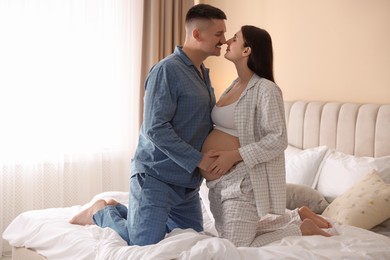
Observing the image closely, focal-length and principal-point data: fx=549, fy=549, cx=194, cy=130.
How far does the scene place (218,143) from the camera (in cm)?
259

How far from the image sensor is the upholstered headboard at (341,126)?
3646mm

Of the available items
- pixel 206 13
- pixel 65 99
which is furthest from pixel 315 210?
pixel 65 99

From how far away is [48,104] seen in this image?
183 inches

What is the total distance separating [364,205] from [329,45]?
1600 mm

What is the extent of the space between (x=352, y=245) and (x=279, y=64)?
2.56 metres

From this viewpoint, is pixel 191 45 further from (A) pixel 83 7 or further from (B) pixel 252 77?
(A) pixel 83 7

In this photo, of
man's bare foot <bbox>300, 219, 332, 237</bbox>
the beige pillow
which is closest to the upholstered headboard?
the beige pillow

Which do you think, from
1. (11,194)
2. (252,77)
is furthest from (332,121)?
(11,194)

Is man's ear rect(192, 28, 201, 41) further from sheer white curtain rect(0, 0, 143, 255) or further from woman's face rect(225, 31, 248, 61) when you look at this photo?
sheer white curtain rect(0, 0, 143, 255)

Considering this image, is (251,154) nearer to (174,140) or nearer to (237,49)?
(174,140)

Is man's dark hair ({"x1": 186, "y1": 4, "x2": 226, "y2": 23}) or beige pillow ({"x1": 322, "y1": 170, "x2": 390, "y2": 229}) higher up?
man's dark hair ({"x1": 186, "y1": 4, "x2": 226, "y2": 23})

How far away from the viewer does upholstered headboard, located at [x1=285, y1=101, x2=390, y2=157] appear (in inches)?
144

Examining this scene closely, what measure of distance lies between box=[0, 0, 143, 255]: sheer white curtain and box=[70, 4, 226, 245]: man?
203 centimetres

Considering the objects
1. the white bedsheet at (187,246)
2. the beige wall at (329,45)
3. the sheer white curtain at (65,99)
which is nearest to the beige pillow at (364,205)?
the white bedsheet at (187,246)
